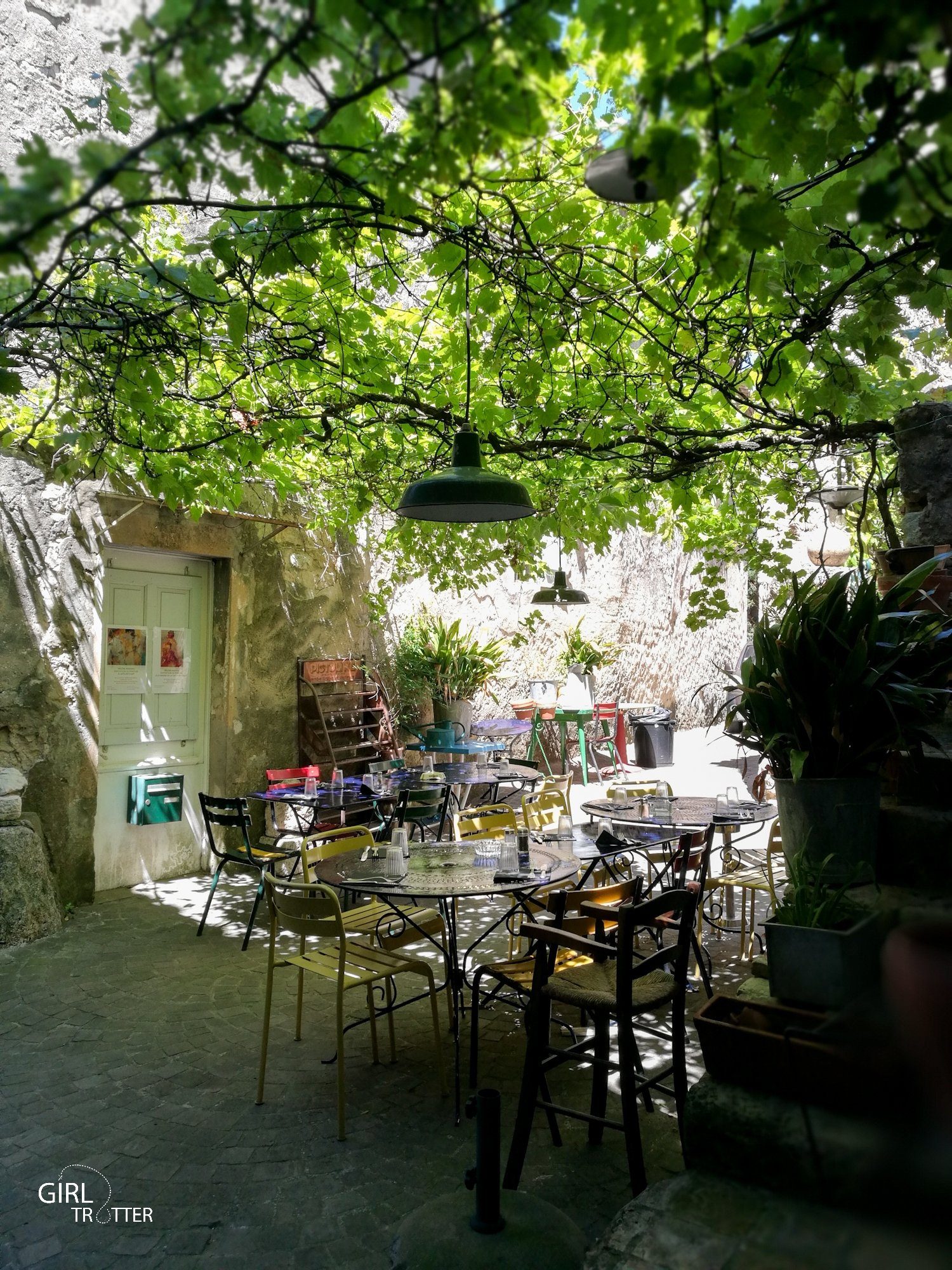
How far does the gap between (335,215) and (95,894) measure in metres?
5.36

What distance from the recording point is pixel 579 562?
1409cm

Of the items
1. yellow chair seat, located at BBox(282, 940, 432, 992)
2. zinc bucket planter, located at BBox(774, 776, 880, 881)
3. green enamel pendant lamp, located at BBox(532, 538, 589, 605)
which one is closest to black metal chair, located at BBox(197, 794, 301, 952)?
yellow chair seat, located at BBox(282, 940, 432, 992)

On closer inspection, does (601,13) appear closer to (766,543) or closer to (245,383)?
(245,383)

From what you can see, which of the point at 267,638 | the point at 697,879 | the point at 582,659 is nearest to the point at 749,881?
the point at 697,879

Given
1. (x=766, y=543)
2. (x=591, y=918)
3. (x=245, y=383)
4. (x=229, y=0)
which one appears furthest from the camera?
(x=766, y=543)

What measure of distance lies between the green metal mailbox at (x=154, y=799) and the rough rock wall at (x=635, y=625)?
19.8 feet

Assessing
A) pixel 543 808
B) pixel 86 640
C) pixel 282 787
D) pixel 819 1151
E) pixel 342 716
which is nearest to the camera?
pixel 819 1151

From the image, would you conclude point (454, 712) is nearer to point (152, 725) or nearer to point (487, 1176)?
point (152, 725)

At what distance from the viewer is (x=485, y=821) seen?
500cm

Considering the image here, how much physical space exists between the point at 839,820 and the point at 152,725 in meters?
5.51

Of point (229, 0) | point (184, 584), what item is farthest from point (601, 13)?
point (184, 584)

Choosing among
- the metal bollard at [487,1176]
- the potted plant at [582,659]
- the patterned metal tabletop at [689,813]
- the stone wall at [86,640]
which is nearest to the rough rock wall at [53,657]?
the stone wall at [86,640]

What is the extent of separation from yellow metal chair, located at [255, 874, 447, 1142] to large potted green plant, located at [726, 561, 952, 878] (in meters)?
1.61

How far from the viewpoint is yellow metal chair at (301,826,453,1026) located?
12.3 feet
